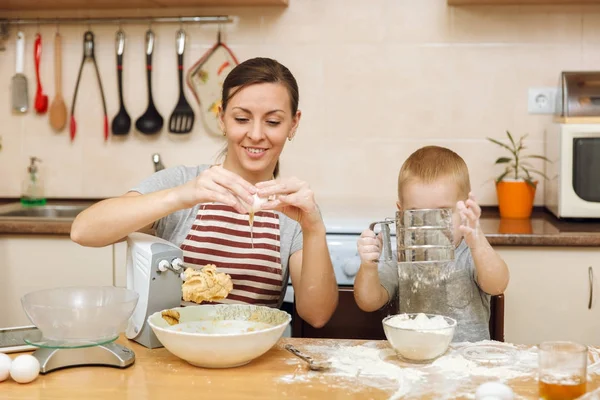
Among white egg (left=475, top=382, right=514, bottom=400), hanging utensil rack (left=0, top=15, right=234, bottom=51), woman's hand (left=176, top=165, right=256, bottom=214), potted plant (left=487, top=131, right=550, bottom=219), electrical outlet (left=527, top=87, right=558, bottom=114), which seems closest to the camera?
white egg (left=475, top=382, right=514, bottom=400)

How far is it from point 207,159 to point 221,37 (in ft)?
1.52

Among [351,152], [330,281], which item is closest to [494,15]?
[351,152]

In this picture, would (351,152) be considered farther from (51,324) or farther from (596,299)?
(51,324)

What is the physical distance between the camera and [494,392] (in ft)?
3.60

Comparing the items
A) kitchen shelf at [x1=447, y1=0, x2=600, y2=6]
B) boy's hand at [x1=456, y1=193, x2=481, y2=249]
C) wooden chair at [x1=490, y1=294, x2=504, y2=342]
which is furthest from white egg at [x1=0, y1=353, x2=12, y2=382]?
kitchen shelf at [x1=447, y1=0, x2=600, y2=6]

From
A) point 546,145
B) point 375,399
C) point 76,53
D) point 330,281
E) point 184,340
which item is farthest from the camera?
point 76,53

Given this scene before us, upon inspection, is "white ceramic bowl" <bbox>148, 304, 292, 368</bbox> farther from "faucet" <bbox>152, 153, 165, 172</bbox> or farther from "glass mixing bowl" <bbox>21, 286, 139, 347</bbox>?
"faucet" <bbox>152, 153, 165, 172</bbox>

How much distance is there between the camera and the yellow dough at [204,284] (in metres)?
1.47

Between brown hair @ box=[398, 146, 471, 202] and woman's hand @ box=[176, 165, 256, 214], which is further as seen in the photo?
brown hair @ box=[398, 146, 471, 202]

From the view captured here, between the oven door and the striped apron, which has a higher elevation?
the striped apron

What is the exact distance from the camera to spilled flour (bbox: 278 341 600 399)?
119 centimetres

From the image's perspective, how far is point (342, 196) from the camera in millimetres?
2867

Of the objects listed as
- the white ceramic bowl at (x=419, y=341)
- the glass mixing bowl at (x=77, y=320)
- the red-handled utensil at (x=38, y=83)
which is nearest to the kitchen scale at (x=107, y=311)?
the glass mixing bowl at (x=77, y=320)

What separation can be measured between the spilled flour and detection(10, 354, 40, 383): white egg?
394 millimetres
